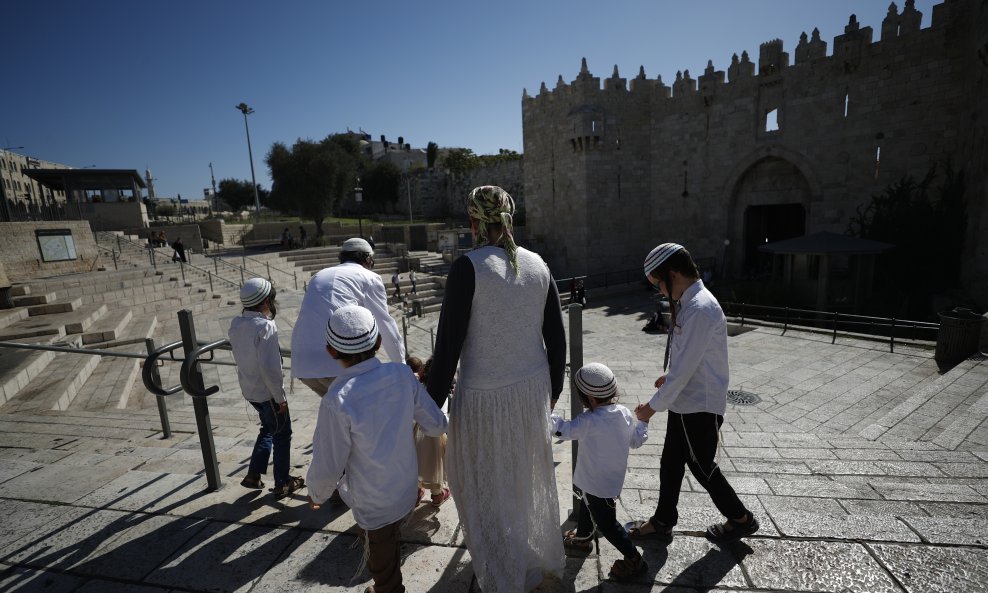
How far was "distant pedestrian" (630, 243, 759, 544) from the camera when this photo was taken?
2189 millimetres

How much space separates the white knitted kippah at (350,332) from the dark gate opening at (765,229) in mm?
20793

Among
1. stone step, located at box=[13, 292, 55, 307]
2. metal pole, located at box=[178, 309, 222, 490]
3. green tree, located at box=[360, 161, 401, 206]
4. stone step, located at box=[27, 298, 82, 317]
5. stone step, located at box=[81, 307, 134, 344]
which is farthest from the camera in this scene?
green tree, located at box=[360, 161, 401, 206]

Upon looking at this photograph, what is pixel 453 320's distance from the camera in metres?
1.90

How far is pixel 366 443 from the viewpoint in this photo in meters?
1.90

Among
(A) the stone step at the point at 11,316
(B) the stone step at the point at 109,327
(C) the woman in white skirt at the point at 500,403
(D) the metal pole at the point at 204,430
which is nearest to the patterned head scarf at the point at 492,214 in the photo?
(C) the woman in white skirt at the point at 500,403

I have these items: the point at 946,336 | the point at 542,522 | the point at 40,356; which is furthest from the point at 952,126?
the point at 40,356

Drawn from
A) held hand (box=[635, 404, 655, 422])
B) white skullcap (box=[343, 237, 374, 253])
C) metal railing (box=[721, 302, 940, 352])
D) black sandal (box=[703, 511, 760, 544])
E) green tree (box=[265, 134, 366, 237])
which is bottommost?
metal railing (box=[721, 302, 940, 352])

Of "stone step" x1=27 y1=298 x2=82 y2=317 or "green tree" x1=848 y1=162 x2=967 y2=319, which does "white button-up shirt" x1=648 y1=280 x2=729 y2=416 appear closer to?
"stone step" x1=27 y1=298 x2=82 y2=317

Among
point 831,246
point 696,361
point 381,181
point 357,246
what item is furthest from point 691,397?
point 381,181

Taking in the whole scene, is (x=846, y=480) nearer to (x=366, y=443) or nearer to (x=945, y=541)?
(x=945, y=541)

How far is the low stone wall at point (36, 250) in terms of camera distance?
1338cm

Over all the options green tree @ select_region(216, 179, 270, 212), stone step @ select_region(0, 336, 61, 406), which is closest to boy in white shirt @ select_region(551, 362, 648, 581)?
stone step @ select_region(0, 336, 61, 406)

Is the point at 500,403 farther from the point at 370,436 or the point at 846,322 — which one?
the point at 846,322

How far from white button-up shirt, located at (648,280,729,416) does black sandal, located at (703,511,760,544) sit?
57 centimetres
